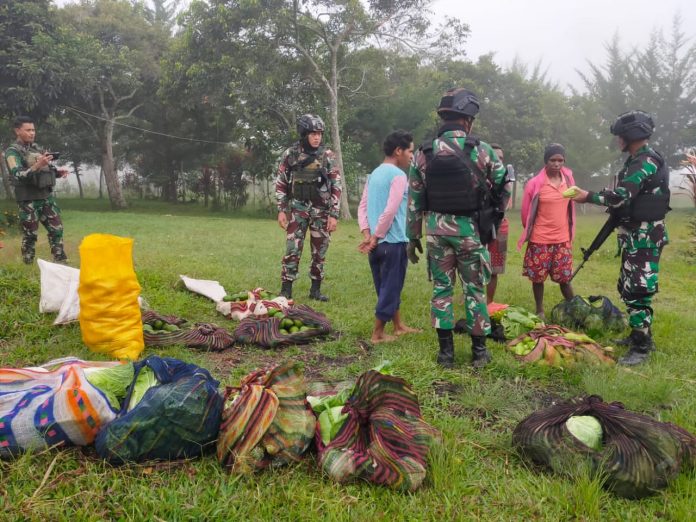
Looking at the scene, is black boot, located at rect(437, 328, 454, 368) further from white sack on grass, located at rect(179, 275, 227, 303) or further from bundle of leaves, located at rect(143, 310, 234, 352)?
white sack on grass, located at rect(179, 275, 227, 303)

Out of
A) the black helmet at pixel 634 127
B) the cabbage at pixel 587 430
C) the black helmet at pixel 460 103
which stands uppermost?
the black helmet at pixel 460 103

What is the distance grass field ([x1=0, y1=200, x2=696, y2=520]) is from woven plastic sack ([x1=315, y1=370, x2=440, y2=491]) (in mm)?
70

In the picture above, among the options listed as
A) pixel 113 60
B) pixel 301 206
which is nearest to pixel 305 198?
pixel 301 206

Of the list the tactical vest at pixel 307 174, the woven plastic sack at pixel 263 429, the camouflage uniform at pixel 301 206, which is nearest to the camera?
the woven plastic sack at pixel 263 429

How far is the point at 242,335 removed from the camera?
14.5 ft

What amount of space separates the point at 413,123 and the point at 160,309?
19752 mm

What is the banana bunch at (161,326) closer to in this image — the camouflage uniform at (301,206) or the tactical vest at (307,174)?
the camouflage uniform at (301,206)

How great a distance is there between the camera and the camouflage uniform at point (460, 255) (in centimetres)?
371

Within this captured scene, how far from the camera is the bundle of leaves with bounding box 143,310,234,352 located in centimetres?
419

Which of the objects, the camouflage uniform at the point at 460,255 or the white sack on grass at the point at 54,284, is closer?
the camouflage uniform at the point at 460,255

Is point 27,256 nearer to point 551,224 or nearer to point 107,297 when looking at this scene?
point 107,297

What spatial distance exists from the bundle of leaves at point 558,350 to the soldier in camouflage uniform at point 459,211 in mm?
401

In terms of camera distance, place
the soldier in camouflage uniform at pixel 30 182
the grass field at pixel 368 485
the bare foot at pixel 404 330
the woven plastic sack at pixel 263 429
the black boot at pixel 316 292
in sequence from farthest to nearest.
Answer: the soldier in camouflage uniform at pixel 30 182
the black boot at pixel 316 292
the bare foot at pixel 404 330
the woven plastic sack at pixel 263 429
the grass field at pixel 368 485

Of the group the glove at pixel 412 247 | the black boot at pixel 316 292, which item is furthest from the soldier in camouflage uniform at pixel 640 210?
the black boot at pixel 316 292
